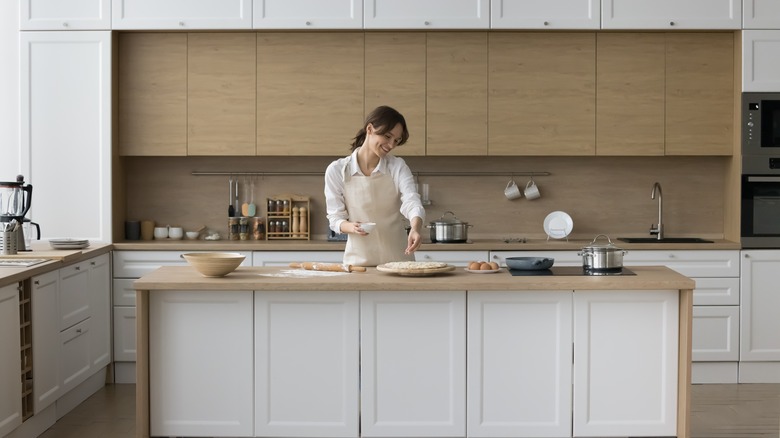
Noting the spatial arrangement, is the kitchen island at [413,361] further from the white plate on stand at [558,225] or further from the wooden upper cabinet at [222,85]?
the white plate on stand at [558,225]

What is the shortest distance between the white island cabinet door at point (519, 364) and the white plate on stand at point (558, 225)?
2.48 meters

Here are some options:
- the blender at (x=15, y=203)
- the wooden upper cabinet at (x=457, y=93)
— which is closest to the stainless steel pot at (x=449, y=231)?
the wooden upper cabinet at (x=457, y=93)

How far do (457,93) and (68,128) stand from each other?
257cm

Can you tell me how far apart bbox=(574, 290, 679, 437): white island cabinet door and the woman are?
1.02 m

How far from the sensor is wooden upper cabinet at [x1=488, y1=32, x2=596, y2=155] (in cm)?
629

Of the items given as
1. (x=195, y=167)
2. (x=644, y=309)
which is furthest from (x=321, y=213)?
(x=644, y=309)

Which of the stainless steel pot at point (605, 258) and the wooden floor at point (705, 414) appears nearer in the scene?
the stainless steel pot at point (605, 258)

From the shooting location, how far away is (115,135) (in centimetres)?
624

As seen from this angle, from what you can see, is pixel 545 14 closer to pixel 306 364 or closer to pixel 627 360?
pixel 627 360

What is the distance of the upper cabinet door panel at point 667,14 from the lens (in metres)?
6.12

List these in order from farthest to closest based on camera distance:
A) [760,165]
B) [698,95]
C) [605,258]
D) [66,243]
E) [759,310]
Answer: [698,95]
[760,165]
[759,310]
[66,243]
[605,258]

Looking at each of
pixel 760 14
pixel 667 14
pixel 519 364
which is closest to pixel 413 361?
pixel 519 364

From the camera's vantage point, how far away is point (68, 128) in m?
6.12

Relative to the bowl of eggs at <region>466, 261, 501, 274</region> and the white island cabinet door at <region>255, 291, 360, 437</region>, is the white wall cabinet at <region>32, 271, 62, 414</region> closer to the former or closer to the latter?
the white island cabinet door at <region>255, 291, 360, 437</region>
